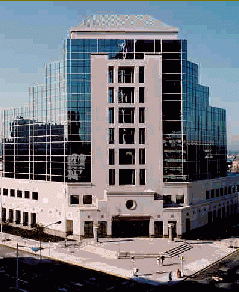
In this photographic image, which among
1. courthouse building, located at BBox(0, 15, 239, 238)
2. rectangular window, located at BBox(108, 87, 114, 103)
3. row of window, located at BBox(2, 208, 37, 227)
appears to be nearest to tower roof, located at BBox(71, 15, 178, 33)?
courthouse building, located at BBox(0, 15, 239, 238)

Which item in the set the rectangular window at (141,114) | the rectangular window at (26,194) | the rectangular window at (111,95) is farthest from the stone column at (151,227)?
the rectangular window at (26,194)

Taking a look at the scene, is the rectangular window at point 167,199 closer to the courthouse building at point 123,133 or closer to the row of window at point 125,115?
Answer: the courthouse building at point 123,133

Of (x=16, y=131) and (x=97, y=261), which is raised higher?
(x=16, y=131)

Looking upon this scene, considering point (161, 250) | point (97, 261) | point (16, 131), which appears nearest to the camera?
point (97, 261)

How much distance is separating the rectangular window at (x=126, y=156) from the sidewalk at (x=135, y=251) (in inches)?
606

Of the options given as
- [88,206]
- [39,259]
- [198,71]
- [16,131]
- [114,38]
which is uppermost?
[114,38]

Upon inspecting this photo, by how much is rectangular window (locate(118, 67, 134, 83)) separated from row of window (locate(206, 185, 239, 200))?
31.1m

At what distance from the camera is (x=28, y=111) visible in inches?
3538

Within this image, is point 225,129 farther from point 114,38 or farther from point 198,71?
point 114,38

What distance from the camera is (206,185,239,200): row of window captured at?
87.4 m

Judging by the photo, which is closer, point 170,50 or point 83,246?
point 83,246

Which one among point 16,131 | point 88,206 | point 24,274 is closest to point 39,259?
point 24,274

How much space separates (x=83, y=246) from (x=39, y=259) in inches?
357

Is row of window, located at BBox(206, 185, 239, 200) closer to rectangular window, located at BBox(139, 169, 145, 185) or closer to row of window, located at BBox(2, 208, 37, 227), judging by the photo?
rectangular window, located at BBox(139, 169, 145, 185)
